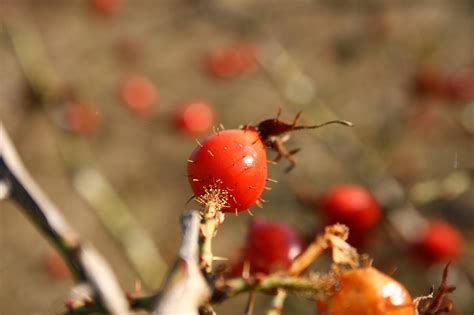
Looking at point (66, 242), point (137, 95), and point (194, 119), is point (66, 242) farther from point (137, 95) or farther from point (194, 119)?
point (137, 95)

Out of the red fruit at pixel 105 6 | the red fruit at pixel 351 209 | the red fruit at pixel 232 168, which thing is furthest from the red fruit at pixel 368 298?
the red fruit at pixel 105 6

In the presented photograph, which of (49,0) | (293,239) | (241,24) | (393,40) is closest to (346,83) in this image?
(393,40)

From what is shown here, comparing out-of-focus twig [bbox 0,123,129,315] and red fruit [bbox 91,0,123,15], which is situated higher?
out-of-focus twig [bbox 0,123,129,315]

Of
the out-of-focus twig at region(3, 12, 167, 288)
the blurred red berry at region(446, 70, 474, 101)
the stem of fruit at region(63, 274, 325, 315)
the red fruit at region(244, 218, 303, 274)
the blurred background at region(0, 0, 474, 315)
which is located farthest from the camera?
the blurred red berry at region(446, 70, 474, 101)

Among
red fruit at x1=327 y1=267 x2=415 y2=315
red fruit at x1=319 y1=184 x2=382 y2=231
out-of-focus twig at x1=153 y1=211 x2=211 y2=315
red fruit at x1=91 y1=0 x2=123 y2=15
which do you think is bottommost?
red fruit at x1=91 y1=0 x2=123 y2=15

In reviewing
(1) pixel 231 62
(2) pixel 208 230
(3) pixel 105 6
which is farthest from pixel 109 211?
(2) pixel 208 230

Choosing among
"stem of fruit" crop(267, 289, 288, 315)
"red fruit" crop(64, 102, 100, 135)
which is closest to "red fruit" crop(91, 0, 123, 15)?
"red fruit" crop(64, 102, 100, 135)

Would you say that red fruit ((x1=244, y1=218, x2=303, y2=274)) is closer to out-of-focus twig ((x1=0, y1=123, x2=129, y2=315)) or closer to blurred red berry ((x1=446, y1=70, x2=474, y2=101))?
out-of-focus twig ((x1=0, y1=123, x2=129, y2=315))
